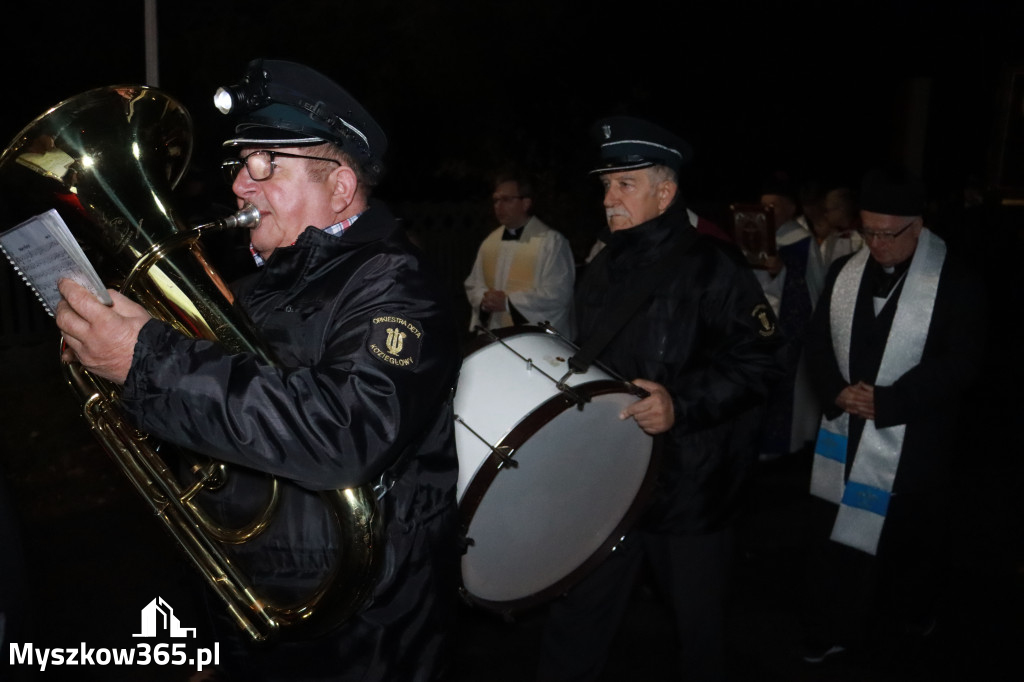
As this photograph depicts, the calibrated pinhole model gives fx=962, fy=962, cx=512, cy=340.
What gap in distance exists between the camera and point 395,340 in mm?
1801

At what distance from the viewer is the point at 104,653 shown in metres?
3.93

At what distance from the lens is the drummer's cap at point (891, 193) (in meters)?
3.70

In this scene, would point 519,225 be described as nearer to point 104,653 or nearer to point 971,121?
point 104,653

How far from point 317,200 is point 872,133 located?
1885cm

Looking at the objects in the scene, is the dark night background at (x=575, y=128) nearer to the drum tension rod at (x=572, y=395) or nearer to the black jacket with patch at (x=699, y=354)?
the black jacket with patch at (x=699, y=354)

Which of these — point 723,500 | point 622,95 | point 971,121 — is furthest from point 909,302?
point 971,121

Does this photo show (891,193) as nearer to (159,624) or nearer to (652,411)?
(652,411)

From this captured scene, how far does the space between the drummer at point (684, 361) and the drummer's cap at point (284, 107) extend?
50.5 inches

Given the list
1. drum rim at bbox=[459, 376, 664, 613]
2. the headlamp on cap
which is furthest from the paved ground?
the headlamp on cap

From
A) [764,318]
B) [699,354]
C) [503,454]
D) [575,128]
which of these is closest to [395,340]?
[503,454]

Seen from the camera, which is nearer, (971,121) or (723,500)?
(723,500)

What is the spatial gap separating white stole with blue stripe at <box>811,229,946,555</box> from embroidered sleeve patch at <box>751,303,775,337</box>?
828mm

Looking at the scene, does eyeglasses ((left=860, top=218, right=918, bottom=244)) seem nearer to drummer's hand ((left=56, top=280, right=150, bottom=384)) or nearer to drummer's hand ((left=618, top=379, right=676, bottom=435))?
drummer's hand ((left=618, top=379, right=676, bottom=435))

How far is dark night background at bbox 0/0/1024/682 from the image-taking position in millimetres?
4402
